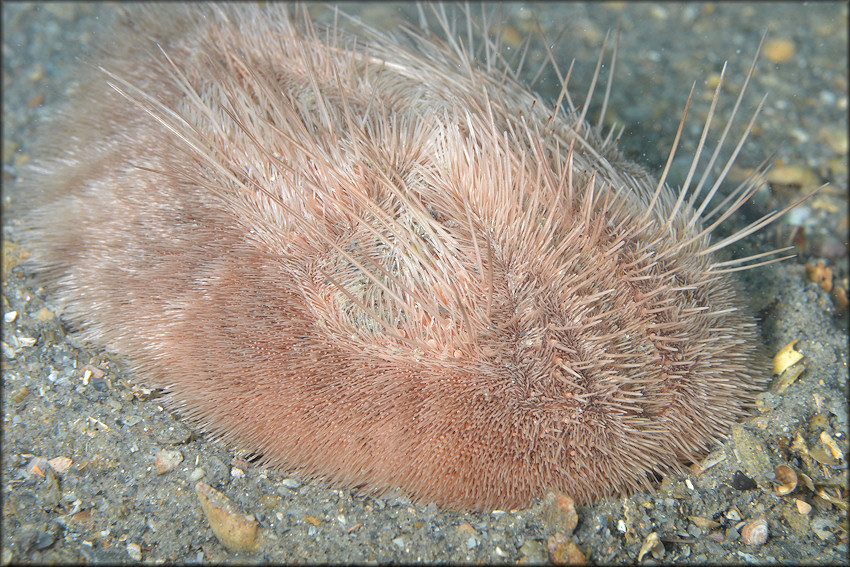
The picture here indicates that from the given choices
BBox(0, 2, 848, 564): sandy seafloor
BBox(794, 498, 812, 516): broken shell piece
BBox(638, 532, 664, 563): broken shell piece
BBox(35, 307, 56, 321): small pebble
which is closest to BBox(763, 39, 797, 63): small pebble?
BBox(0, 2, 848, 564): sandy seafloor

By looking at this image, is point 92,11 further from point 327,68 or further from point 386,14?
point 327,68

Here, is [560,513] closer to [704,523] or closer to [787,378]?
[704,523]

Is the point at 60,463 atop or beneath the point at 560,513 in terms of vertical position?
beneath

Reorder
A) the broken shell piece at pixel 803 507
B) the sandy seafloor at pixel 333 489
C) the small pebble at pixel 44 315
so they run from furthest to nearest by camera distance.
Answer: the small pebble at pixel 44 315, the broken shell piece at pixel 803 507, the sandy seafloor at pixel 333 489

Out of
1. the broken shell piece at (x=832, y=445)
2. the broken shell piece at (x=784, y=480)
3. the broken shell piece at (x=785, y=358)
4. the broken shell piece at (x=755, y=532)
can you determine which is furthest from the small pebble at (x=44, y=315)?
the broken shell piece at (x=832, y=445)

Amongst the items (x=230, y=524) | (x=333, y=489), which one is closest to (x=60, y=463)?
(x=230, y=524)

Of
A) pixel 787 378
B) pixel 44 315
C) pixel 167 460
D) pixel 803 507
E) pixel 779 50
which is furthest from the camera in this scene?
pixel 779 50

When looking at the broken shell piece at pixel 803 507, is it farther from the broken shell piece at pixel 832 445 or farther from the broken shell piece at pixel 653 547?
the broken shell piece at pixel 653 547
